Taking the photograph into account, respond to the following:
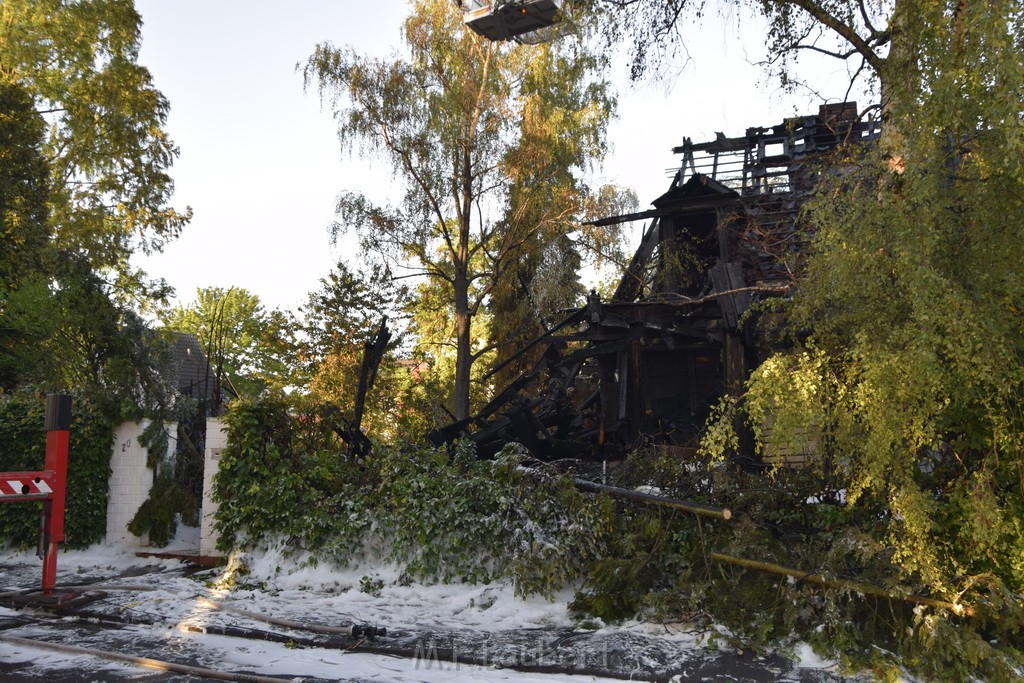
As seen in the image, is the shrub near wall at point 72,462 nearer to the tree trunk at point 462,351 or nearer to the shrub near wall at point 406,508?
the shrub near wall at point 406,508

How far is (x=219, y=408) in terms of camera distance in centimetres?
1546

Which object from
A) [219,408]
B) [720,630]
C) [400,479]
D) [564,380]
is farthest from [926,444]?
[219,408]

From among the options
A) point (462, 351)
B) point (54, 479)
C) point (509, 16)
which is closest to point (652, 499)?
point (54, 479)

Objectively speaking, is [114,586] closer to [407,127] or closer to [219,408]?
[219,408]

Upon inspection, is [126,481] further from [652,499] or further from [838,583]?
[838,583]

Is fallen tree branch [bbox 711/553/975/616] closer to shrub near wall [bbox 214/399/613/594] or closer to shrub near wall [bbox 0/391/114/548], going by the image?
shrub near wall [bbox 214/399/613/594]

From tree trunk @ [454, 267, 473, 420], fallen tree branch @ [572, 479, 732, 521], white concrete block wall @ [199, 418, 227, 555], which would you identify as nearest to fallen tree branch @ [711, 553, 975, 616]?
fallen tree branch @ [572, 479, 732, 521]

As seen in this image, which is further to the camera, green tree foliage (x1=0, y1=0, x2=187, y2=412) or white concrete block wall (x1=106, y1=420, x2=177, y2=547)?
green tree foliage (x1=0, y1=0, x2=187, y2=412)

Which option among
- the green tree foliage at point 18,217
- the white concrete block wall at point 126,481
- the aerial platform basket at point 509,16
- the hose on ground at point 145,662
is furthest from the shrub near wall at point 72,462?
the aerial platform basket at point 509,16

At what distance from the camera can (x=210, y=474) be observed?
1020cm

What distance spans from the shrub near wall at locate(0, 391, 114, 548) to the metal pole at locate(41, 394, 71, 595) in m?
2.41

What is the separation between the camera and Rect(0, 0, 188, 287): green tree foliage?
26469mm

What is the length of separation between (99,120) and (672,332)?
70.2ft

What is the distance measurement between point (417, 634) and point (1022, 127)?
627 centimetres
